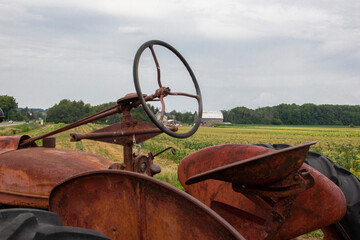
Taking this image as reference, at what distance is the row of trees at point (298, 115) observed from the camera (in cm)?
6556

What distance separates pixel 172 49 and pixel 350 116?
241ft

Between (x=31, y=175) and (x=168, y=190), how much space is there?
1.38 metres

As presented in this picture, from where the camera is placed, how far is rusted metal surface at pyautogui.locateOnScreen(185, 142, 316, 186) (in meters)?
1.08

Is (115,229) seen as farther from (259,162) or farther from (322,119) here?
(322,119)

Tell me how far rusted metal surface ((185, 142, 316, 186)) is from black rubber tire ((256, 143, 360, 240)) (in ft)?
3.21

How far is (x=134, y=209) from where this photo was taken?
44.8 inches

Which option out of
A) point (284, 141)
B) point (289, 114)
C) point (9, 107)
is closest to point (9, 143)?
point (284, 141)

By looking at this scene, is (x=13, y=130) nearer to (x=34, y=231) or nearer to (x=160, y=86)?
(x=160, y=86)

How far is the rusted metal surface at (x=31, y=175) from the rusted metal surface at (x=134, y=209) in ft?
2.07

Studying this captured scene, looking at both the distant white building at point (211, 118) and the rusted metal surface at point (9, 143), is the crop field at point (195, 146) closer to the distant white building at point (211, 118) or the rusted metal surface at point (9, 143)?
the rusted metal surface at point (9, 143)

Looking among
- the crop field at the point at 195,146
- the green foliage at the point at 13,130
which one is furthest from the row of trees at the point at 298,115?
the green foliage at the point at 13,130

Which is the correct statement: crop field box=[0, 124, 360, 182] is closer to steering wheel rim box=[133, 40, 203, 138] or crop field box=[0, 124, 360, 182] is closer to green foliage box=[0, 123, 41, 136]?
green foliage box=[0, 123, 41, 136]

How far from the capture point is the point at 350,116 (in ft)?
212

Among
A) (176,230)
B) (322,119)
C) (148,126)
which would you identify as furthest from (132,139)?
(322,119)
